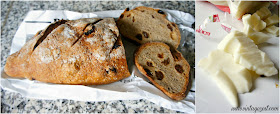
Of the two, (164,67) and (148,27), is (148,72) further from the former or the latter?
(148,27)

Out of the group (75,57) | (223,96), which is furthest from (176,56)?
(75,57)

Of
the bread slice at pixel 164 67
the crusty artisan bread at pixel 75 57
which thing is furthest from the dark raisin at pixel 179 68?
the crusty artisan bread at pixel 75 57

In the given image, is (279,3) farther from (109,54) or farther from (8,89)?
(8,89)

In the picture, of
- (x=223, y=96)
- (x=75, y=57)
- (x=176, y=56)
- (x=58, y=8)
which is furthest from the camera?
(x=58, y=8)

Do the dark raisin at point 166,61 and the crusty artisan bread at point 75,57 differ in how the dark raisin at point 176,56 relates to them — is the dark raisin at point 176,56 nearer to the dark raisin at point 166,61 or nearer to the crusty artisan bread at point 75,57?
the dark raisin at point 166,61

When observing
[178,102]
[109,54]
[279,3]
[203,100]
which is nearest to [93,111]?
[109,54]

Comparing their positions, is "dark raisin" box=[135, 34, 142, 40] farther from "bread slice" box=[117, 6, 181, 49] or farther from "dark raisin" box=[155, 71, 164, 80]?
"dark raisin" box=[155, 71, 164, 80]

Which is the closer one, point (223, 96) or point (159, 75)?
point (223, 96)
